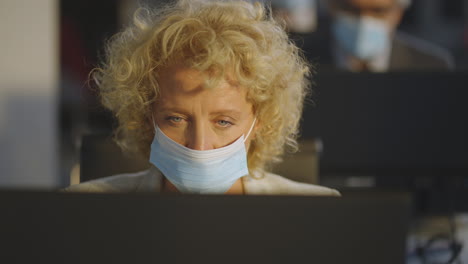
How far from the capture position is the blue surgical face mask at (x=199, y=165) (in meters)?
0.91

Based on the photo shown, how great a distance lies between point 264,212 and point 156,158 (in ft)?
1.59

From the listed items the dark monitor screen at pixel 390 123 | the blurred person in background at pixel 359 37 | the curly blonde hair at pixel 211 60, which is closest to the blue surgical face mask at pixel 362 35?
the blurred person in background at pixel 359 37

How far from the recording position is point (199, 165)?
2.97 ft

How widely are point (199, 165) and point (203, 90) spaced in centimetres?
13

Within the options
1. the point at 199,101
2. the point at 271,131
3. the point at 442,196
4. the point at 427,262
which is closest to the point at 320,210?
the point at 199,101

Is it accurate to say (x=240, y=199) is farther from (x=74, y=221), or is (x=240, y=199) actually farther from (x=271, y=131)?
(x=271, y=131)

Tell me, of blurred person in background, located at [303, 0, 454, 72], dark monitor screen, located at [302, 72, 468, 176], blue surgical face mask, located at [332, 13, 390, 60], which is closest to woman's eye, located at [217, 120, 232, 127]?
dark monitor screen, located at [302, 72, 468, 176]

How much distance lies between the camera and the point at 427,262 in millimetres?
1605

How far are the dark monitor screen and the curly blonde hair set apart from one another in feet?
2.33

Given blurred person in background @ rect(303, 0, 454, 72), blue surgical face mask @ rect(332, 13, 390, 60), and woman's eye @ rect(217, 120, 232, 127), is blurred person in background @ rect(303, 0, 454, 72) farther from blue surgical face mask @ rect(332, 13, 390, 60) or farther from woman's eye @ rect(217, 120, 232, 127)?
woman's eye @ rect(217, 120, 232, 127)

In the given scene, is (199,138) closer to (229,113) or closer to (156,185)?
(229,113)

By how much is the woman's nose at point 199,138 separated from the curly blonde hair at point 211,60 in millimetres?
89

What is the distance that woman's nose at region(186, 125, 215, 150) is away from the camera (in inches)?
35.4

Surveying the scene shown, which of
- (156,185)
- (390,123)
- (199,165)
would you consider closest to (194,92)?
(199,165)
